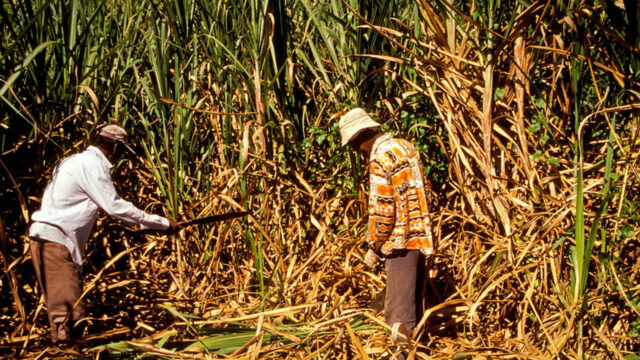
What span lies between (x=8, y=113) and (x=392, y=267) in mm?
2218

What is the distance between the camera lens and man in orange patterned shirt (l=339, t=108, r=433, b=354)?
2.31 metres

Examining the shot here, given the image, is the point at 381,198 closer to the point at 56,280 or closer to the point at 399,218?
the point at 399,218

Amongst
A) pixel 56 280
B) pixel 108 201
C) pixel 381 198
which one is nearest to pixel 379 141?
pixel 381 198

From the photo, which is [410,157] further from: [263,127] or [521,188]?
[263,127]

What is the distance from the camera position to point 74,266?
104 inches

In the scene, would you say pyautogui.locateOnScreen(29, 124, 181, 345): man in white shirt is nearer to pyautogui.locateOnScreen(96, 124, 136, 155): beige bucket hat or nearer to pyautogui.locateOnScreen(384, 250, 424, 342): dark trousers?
pyautogui.locateOnScreen(96, 124, 136, 155): beige bucket hat

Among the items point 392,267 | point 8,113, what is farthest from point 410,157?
point 8,113

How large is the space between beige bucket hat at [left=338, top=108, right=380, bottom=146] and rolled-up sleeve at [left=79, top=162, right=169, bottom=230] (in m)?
1.15

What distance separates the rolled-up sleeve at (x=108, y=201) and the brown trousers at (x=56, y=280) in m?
0.32

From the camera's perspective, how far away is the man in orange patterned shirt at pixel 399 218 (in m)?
2.31

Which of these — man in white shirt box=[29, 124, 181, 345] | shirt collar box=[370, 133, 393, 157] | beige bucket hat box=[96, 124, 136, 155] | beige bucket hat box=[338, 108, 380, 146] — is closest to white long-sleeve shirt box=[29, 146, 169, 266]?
man in white shirt box=[29, 124, 181, 345]

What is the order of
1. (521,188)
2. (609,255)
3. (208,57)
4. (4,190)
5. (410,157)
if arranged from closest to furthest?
(609,255) → (410,157) → (521,188) → (4,190) → (208,57)

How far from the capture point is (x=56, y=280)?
260 centimetres

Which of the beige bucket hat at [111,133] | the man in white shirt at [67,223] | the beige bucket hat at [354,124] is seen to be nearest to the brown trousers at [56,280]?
the man in white shirt at [67,223]
